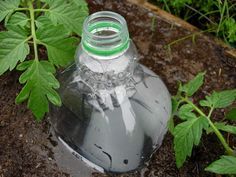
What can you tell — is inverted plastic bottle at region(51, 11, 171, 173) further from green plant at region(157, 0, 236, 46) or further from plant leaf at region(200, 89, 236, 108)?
green plant at region(157, 0, 236, 46)

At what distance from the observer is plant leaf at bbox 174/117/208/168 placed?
113cm

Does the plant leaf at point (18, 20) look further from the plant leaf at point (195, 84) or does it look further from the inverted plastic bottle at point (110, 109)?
the plant leaf at point (195, 84)

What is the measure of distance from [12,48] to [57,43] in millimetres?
109

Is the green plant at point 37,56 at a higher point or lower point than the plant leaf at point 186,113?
higher

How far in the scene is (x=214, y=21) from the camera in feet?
5.76

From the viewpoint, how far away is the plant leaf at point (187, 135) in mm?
1129

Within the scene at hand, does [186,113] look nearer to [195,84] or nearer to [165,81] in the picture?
[195,84]

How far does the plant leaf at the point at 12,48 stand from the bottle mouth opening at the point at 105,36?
16cm

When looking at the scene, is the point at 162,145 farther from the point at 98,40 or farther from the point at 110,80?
the point at 98,40

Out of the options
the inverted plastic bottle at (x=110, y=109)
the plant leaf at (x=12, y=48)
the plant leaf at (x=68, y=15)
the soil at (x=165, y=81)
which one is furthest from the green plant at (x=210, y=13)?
the plant leaf at (x=12, y=48)

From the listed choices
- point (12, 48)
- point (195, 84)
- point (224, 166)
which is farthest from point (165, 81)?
point (12, 48)

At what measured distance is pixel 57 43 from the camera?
112cm

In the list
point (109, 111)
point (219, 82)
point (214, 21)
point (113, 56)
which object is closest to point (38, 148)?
point (109, 111)

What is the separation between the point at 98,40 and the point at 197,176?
1.74 ft
